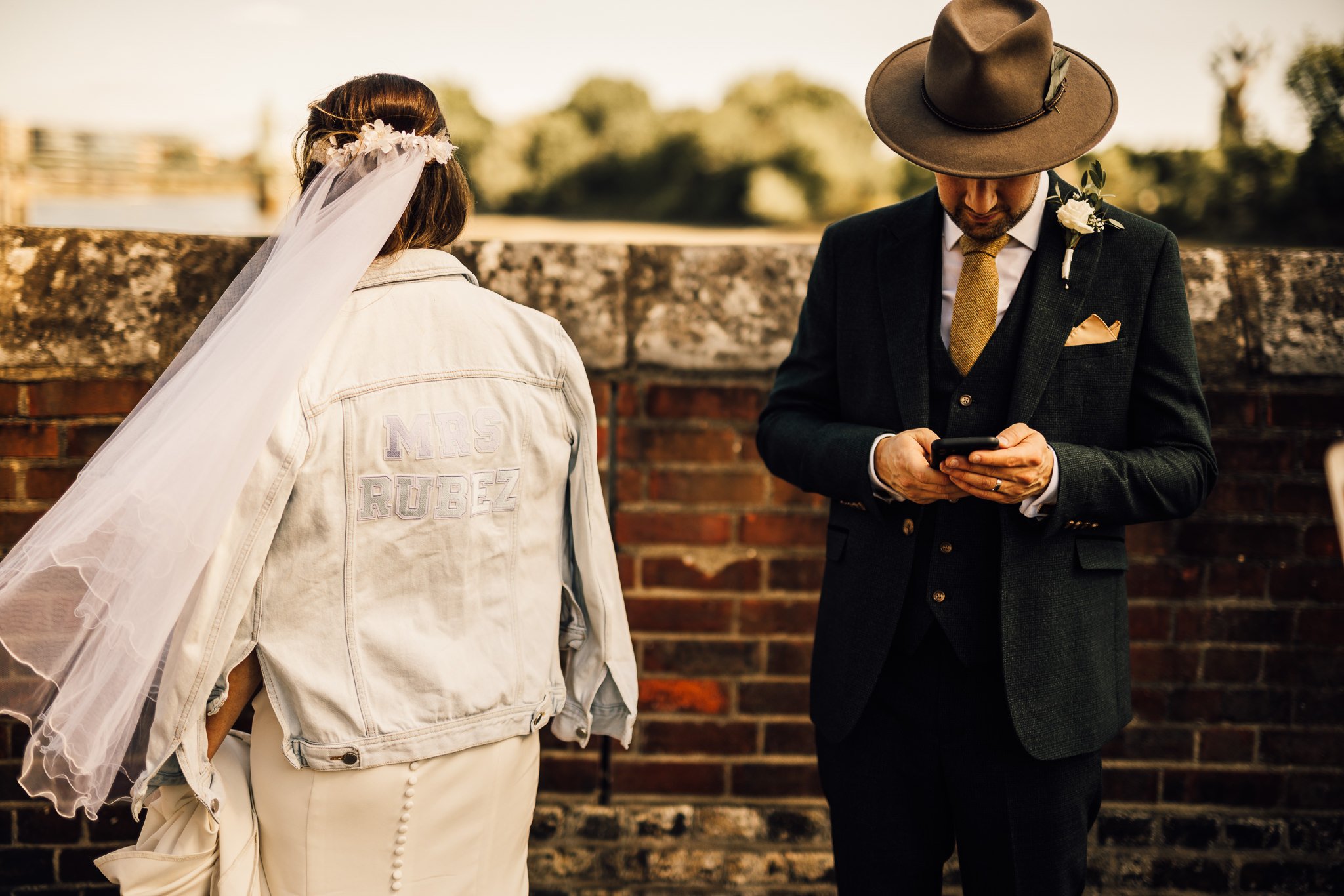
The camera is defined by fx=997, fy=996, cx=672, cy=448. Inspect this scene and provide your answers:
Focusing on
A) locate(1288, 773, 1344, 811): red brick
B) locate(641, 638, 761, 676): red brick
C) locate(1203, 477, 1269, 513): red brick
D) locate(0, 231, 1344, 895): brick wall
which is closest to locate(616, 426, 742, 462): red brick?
locate(0, 231, 1344, 895): brick wall

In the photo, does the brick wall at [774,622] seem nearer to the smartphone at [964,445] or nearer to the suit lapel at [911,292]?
the suit lapel at [911,292]

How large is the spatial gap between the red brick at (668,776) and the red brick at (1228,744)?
4.33 feet

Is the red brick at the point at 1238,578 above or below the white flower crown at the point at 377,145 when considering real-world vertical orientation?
below

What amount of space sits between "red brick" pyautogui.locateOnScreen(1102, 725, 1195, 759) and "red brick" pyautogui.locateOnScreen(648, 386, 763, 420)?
135 centimetres

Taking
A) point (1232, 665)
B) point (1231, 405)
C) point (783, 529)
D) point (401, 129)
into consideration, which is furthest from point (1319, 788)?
point (401, 129)

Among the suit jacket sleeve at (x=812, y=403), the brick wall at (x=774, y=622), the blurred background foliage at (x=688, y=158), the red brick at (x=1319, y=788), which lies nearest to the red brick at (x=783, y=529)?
the brick wall at (x=774, y=622)

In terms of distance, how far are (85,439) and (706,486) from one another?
5.28 feet

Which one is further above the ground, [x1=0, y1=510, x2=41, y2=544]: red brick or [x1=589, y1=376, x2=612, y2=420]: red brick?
[x1=589, y1=376, x2=612, y2=420]: red brick

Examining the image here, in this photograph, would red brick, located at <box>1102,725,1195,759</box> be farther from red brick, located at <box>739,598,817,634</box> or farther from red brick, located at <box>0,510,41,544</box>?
red brick, located at <box>0,510,41,544</box>

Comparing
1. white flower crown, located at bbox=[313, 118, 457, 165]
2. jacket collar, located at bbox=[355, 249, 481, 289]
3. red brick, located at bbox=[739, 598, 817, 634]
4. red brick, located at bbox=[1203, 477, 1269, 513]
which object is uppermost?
white flower crown, located at bbox=[313, 118, 457, 165]

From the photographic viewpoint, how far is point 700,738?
2.76 metres

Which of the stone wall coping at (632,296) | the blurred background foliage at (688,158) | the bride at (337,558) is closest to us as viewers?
the bride at (337,558)

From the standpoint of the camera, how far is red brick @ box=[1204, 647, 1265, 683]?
2.69 m

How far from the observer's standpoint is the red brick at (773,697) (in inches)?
108
